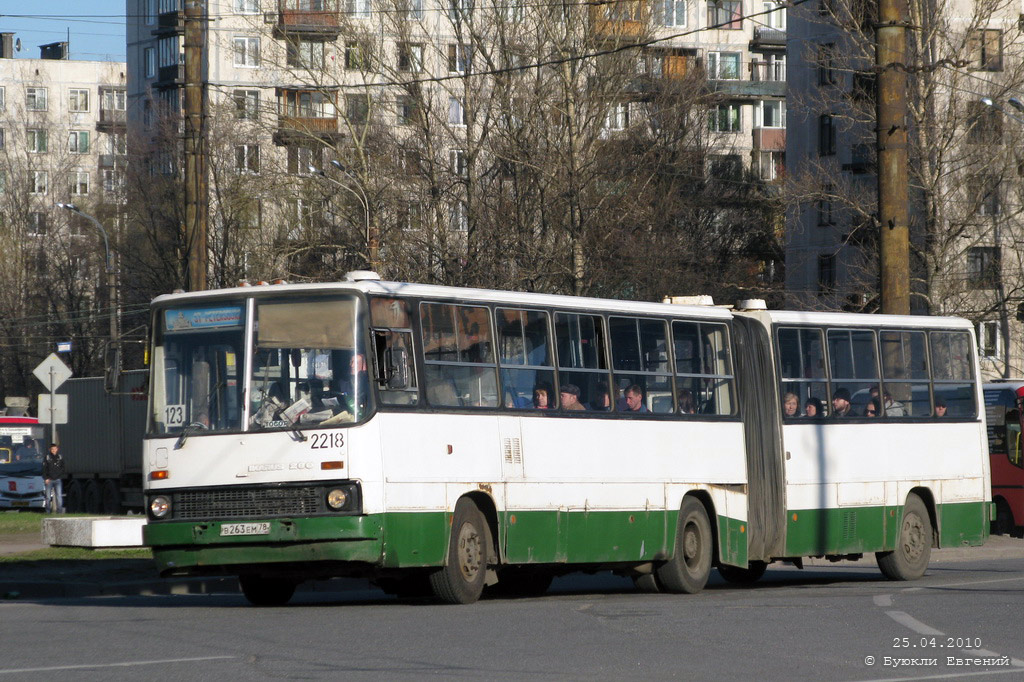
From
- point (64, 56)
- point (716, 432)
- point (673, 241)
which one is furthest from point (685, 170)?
point (64, 56)

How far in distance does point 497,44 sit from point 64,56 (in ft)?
266

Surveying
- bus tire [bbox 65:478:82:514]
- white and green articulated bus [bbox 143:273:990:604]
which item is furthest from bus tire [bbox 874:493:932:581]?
bus tire [bbox 65:478:82:514]

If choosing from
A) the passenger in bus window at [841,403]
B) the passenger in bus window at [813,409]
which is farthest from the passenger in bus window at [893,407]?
the passenger in bus window at [813,409]

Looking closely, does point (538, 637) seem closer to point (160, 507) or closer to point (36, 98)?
point (160, 507)

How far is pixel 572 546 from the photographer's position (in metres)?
16.5

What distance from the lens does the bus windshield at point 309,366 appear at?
47.7 ft

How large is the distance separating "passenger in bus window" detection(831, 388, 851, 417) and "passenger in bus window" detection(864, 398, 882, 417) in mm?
318

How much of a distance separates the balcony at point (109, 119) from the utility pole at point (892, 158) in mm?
81855

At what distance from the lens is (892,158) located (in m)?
22.2

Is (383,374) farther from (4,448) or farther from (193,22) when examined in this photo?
(4,448)

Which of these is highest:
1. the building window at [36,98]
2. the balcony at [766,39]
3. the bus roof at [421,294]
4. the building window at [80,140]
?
the building window at [36,98]

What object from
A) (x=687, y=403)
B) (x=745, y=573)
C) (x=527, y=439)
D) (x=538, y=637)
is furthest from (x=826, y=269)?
(x=538, y=637)

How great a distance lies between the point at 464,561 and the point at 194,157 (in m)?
11.8

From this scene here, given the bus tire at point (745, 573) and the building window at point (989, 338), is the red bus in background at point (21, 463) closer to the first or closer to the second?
the building window at point (989, 338)
